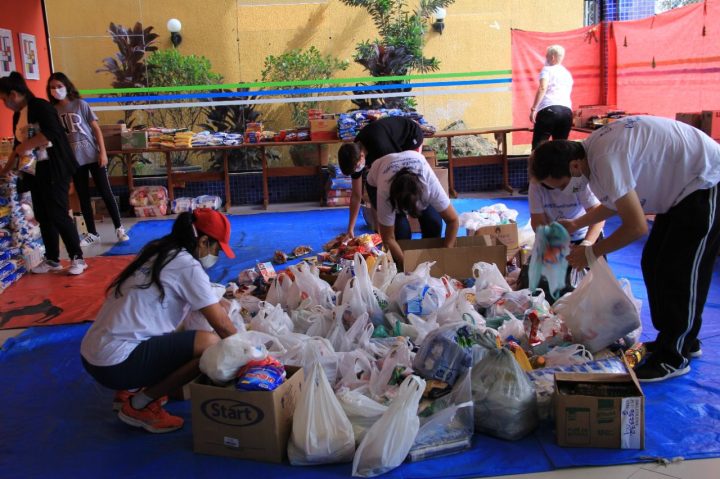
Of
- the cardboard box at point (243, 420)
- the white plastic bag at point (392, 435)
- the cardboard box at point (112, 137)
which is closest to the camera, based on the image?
the white plastic bag at point (392, 435)

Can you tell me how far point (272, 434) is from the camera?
265cm

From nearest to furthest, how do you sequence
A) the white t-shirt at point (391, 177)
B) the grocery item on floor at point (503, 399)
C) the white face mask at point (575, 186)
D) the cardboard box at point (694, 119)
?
the grocery item on floor at point (503, 399) < the white face mask at point (575, 186) < the white t-shirt at point (391, 177) < the cardboard box at point (694, 119)

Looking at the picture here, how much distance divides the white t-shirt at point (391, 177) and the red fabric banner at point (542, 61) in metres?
5.10

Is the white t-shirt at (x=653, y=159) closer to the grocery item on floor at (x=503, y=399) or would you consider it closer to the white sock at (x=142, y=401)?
the grocery item on floor at (x=503, y=399)

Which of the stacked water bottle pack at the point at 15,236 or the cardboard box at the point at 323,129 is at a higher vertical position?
the cardboard box at the point at 323,129

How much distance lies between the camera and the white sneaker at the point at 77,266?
569 centimetres

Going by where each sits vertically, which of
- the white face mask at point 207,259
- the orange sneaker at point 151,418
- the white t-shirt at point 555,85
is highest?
the white t-shirt at point 555,85

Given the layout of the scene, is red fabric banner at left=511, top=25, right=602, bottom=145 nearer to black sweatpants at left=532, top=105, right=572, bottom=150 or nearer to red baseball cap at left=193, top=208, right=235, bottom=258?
black sweatpants at left=532, top=105, right=572, bottom=150

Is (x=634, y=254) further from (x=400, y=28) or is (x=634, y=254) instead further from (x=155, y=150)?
(x=155, y=150)

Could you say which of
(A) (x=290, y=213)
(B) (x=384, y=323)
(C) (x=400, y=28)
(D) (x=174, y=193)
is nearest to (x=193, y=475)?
(B) (x=384, y=323)

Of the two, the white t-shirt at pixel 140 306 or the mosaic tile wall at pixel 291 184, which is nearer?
the white t-shirt at pixel 140 306

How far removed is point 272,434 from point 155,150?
6.20 m

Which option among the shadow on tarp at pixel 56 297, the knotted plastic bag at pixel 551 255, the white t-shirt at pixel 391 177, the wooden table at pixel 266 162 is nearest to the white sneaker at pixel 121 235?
the shadow on tarp at pixel 56 297

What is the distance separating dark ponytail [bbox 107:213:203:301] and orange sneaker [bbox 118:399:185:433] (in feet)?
1.81
